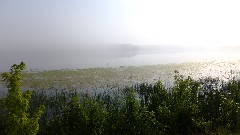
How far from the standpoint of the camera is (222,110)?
197 ft

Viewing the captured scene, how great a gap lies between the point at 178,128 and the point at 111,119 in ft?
82.4

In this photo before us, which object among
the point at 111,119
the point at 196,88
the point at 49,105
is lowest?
the point at 49,105

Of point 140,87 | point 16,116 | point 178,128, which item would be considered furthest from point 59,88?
point 16,116

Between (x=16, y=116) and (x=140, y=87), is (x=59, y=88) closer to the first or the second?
(x=140, y=87)

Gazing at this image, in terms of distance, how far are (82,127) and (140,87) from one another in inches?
5114

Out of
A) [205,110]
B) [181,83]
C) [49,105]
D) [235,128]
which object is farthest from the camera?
[49,105]

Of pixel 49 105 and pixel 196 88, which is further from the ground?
pixel 196 88

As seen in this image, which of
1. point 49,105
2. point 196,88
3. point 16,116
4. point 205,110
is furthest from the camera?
point 49,105

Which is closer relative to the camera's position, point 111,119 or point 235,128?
point 235,128

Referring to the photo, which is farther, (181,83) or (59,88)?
(59,88)

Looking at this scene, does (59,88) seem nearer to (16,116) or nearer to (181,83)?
(181,83)

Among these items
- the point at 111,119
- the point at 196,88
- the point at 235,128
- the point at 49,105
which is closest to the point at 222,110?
the point at 196,88

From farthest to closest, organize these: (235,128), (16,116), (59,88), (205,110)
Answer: (59,88) < (205,110) < (235,128) < (16,116)

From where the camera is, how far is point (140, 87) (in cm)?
19050
